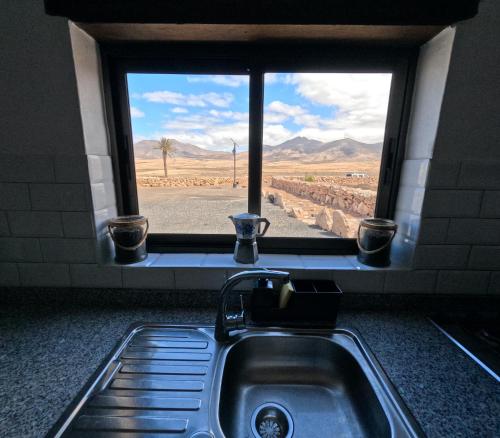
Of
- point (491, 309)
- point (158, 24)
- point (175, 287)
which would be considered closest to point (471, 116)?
point (491, 309)

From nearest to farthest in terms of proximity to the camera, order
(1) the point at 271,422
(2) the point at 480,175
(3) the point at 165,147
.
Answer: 1. (1) the point at 271,422
2. (2) the point at 480,175
3. (3) the point at 165,147

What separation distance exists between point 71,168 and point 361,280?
103 centimetres

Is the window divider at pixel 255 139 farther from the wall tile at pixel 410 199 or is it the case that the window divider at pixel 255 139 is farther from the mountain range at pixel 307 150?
the wall tile at pixel 410 199

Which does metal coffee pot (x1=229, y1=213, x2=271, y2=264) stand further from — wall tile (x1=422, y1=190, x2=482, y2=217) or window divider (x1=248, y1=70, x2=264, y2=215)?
wall tile (x1=422, y1=190, x2=482, y2=217)

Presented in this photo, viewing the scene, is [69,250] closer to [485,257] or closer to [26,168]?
[26,168]

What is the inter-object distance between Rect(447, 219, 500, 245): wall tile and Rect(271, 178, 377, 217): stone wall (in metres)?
0.27

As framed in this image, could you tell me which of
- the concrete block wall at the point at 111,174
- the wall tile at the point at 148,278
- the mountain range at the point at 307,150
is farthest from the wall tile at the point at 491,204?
the wall tile at the point at 148,278

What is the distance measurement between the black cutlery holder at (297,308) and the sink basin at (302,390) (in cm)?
5

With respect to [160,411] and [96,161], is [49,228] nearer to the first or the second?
[96,161]

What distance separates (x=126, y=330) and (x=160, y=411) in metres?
0.30

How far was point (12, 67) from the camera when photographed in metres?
0.73

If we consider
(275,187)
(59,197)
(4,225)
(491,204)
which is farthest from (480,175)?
(4,225)

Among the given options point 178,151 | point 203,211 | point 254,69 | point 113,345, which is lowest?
point 113,345

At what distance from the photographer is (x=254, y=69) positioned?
90 centimetres
